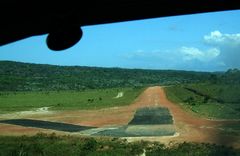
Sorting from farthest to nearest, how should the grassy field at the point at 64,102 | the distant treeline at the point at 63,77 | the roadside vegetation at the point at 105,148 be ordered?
1. the distant treeline at the point at 63,77
2. the grassy field at the point at 64,102
3. the roadside vegetation at the point at 105,148

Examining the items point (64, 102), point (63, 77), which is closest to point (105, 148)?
point (64, 102)

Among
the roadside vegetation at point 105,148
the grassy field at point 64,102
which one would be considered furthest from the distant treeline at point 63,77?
the roadside vegetation at point 105,148

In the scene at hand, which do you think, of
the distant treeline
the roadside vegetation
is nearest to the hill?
the distant treeline

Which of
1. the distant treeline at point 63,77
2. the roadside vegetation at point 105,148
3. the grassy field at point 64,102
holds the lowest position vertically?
the roadside vegetation at point 105,148

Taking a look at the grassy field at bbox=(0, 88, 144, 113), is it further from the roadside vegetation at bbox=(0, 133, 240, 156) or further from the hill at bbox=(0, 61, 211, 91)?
the roadside vegetation at bbox=(0, 133, 240, 156)

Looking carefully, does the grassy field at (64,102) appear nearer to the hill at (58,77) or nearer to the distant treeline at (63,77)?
the hill at (58,77)

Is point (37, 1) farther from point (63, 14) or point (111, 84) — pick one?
point (111, 84)

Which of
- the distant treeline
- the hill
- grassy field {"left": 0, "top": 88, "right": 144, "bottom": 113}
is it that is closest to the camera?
grassy field {"left": 0, "top": 88, "right": 144, "bottom": 113}

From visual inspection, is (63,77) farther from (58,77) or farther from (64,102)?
(64,102)
